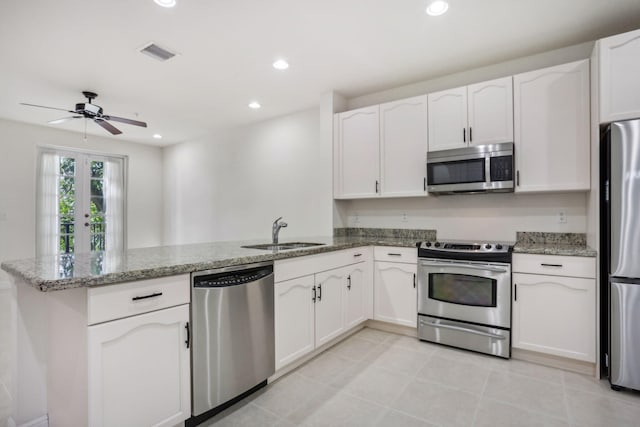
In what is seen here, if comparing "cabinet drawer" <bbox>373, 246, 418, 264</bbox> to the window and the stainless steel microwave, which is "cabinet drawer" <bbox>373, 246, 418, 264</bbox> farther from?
the window

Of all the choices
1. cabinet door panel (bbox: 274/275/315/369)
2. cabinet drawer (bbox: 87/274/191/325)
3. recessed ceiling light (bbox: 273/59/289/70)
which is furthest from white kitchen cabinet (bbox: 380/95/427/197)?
cabinet drawer (bbox: 87/274/191/325)

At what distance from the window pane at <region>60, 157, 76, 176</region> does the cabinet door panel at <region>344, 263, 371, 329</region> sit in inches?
209

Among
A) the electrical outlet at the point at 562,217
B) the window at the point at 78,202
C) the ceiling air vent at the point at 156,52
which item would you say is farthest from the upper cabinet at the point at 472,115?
the window at the point at 78,202

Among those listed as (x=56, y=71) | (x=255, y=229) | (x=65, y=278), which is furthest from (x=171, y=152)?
(x=65, y=278)

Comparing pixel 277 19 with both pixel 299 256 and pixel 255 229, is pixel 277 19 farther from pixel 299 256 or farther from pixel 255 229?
pixel 255 229

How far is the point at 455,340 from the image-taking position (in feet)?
8.99

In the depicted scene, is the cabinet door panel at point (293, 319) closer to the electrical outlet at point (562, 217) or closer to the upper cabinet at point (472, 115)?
the upper cabinet at point (472, 115)

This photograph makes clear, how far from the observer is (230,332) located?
1803 mm

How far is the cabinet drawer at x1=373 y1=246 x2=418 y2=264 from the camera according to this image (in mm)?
2973

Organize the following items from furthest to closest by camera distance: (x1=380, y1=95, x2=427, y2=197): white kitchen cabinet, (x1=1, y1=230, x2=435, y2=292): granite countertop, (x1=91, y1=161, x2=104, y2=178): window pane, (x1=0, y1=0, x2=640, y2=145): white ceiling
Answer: (x1=91, y1=161, x2=104, y2=178): window pane < (x1=380, y1=95, x2=427, y2=197): white kitchen cabinet < (x1=0, y1=0, x2=640, y2=145): white ceiling < (x1=1, y1=230, x2=435, y2=292): granite countertop

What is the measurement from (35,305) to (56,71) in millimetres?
2670

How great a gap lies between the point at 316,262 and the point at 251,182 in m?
2.86

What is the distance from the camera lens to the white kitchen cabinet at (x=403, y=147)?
10.4ft

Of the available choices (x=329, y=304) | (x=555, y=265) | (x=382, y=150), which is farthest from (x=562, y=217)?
(x=329, y=304)
